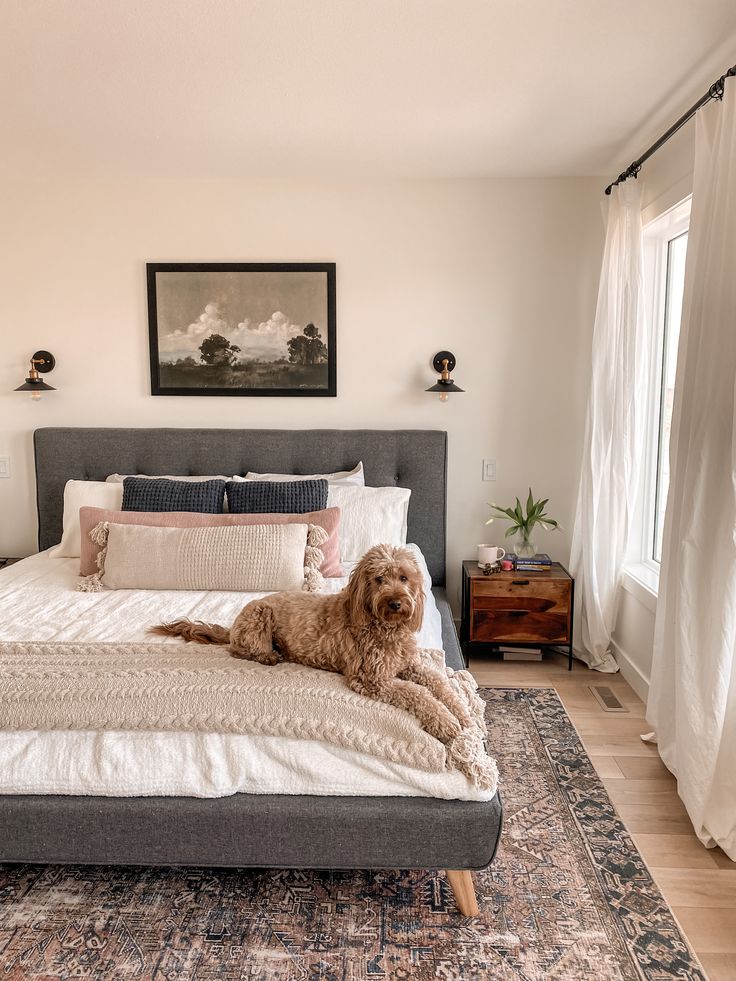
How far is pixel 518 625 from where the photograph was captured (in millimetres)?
3523

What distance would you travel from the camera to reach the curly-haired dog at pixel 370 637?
185cm

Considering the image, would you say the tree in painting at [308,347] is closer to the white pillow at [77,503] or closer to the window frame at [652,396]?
the white pillow at [77,503]

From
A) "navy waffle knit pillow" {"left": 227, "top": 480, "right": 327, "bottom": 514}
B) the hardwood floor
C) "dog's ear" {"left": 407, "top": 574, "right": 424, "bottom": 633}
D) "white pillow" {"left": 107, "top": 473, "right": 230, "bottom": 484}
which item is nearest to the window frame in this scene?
the hardwood floor

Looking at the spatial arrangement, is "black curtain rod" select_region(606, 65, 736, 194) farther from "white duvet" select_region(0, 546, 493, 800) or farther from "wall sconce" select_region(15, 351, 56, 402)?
"wall sconce" select_region(15, 351, 56, 402)

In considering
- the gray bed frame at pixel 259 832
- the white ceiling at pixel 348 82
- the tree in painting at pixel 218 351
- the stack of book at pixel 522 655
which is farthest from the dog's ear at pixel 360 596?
the tree in painting at pixel 218 351

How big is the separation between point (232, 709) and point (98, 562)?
4.73 ft

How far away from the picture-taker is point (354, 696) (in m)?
1.87

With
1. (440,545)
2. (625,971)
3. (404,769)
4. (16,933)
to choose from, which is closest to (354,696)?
(404,769)

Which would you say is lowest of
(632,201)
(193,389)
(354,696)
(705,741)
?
(705,741)

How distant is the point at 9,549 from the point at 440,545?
94.3 inches

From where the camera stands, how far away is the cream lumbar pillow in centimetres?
286

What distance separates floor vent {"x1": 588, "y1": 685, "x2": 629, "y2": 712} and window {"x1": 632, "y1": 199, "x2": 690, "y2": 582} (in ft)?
2.03

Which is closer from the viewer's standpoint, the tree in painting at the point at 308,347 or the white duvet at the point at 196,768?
the white duvet at the point at 196,768

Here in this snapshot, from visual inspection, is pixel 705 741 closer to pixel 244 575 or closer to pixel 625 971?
pixel 625 971
